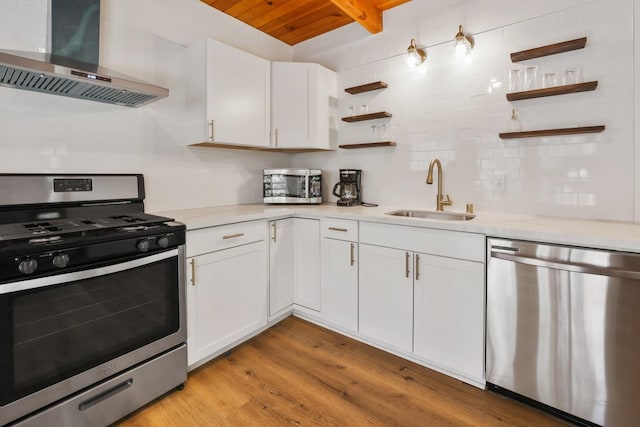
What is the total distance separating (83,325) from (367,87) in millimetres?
2503

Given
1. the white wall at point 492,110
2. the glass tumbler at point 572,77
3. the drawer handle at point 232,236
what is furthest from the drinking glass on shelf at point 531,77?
the drawer handle at point 232,236

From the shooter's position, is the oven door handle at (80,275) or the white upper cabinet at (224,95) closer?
the oven door handle at (80,275)

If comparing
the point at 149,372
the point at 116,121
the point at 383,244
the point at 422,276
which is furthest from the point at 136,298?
the point at 422,276

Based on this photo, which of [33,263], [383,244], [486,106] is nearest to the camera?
[33,263]

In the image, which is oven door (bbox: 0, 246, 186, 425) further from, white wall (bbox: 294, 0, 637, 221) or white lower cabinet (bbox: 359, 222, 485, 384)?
white wall (bbox: 294, 0, 637, 221)

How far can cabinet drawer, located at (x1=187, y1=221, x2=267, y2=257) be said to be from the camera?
1.88 meters

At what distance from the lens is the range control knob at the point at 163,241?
5.45 ft

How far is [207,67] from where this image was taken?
2293mm

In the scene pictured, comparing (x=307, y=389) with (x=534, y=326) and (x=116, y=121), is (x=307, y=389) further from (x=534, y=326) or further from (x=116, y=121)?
(x=116, y=121)

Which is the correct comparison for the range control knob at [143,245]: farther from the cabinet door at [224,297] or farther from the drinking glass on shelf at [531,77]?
the drinking glass on shelf at [531,77]

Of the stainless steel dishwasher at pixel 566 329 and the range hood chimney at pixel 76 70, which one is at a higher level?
the range hood chimney at pixel 76 70

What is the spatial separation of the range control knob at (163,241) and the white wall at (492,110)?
1.77m

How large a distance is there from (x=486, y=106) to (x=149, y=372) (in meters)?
2.61

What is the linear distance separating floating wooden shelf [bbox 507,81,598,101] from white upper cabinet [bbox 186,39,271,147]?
184 cm
